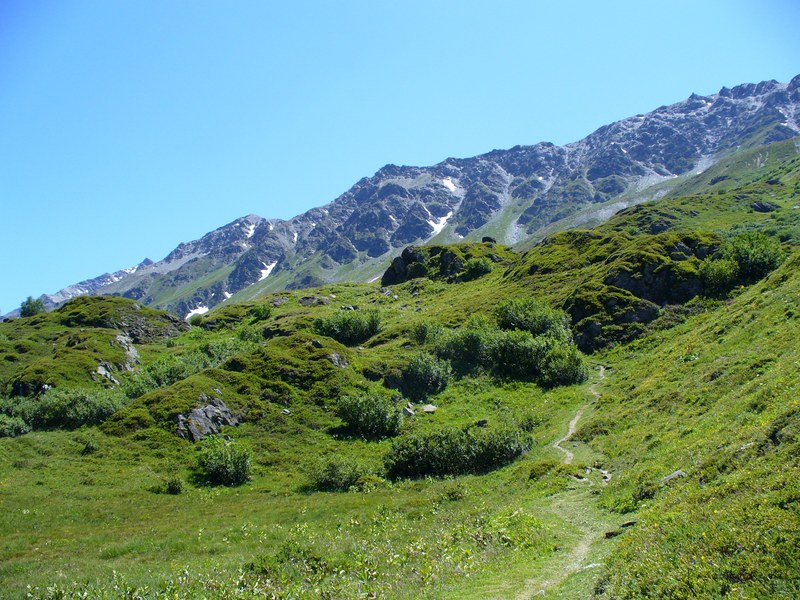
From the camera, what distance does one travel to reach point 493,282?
4769 inches

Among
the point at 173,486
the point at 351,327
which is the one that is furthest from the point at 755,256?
the point at 173,486

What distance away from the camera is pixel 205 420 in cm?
4988

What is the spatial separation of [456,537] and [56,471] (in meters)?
33.4

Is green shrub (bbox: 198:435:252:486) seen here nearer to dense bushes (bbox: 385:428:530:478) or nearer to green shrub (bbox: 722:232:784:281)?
dense bushes (bbox: 385:428:530:478)

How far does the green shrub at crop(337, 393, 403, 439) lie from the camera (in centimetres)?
5212

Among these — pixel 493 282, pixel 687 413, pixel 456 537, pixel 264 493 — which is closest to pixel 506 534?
pixel 456 537

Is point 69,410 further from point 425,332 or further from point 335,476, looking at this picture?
point 425,332

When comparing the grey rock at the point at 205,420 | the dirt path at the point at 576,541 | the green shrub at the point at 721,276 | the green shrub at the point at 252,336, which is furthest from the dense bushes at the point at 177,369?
the green shrub at the point at 721,276

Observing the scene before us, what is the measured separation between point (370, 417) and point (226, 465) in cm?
1592

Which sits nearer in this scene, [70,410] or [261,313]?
[70,410]

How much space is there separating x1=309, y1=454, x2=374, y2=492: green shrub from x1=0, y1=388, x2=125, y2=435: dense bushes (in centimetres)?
2821

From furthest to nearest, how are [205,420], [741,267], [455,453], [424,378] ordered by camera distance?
[741,267] < [424,378] < [205,420] < [455,453]

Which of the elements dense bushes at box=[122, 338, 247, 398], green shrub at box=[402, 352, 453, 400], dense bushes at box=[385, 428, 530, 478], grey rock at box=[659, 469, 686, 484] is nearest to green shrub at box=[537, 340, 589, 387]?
green shrub at box=[402, 352, 453, 400]

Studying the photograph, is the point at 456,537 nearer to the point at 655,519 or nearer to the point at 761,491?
the point at 655,519
